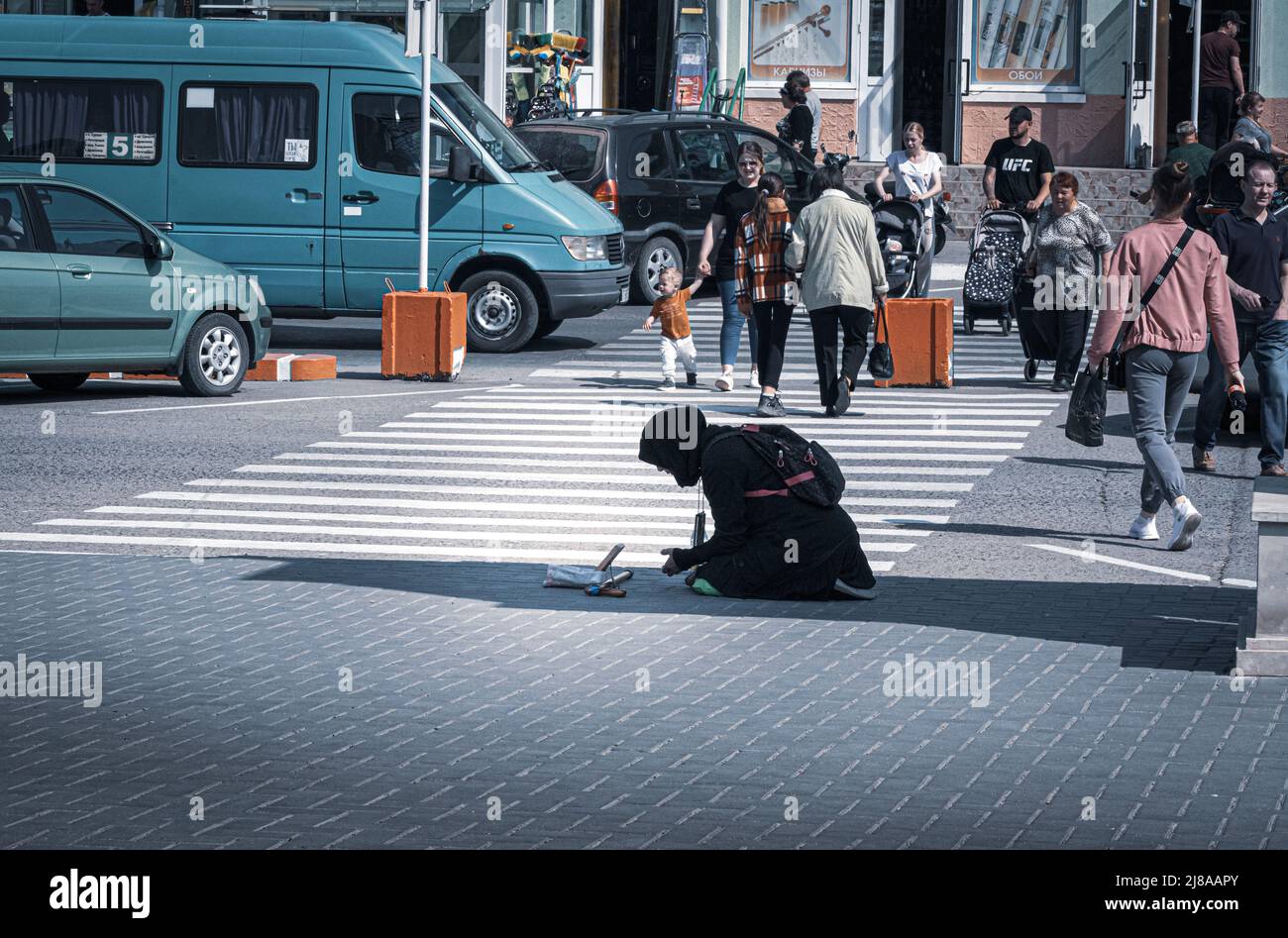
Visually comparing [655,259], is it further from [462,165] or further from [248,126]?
[248,126]

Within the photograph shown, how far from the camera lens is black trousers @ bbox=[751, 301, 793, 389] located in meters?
16.0

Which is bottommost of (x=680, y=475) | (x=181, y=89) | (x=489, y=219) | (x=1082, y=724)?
(x=1082, y=724)

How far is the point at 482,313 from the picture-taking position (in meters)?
20.3

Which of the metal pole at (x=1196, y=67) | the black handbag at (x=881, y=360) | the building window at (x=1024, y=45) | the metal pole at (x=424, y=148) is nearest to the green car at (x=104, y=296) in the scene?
the metal pole at (x=424, y=148)

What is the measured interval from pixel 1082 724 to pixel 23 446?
Answer: 906cm

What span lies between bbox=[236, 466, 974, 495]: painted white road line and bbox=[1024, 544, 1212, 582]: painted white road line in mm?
1927

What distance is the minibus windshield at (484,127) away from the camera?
66.7 feet

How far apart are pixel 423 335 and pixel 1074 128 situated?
52.3ft

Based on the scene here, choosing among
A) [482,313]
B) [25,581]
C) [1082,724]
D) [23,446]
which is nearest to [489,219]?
[482,313]

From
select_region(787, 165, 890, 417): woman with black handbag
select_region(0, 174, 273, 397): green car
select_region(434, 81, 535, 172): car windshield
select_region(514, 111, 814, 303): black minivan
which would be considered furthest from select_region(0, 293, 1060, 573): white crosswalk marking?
select_region(514, 111, 814, 303): black minivan

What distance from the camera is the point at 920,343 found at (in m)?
18.1

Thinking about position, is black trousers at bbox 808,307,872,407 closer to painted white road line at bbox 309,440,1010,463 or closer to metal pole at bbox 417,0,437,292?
painted white road line at bbox 309,440,1010,463

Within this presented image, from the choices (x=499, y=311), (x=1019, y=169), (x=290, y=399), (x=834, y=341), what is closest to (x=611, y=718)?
(x=834, y=341)

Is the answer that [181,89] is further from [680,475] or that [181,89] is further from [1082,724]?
[1082,724]
